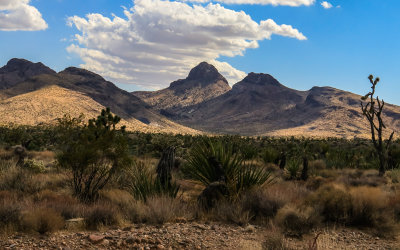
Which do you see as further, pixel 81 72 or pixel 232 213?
pixel 81 72

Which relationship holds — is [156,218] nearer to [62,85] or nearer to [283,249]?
[283,249]

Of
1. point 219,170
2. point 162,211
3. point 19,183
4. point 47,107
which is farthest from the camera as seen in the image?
point 47,107

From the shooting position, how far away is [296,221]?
7074 mm

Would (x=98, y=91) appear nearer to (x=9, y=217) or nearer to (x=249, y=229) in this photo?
(x=9, y=217)

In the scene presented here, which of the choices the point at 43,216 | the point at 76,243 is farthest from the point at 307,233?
the point at 43,216

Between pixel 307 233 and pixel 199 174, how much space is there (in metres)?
3.37

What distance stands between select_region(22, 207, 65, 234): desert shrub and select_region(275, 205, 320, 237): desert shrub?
172 inches

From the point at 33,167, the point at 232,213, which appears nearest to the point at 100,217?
the point at 232,213

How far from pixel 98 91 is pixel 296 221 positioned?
165 metres

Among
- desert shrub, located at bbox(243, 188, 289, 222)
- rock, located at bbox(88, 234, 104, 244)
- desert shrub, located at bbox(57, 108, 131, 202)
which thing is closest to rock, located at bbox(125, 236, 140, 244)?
rock, located at bbox(88, 234, 104, 244)

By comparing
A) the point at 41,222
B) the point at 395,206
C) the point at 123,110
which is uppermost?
the point at 123,110

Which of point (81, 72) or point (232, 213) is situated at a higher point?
→ point (81, 72)

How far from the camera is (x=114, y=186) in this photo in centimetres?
1157

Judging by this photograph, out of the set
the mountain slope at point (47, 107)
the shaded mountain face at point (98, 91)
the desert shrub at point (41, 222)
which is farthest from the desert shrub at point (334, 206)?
the shaded mountain face at point (98, 91)
